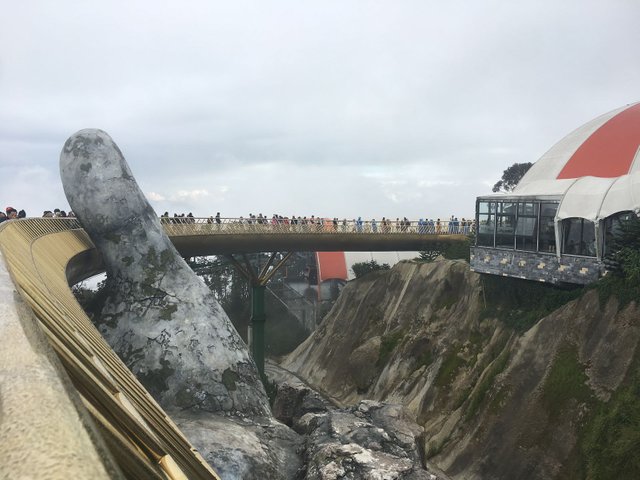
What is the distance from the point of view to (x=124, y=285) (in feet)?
74.3

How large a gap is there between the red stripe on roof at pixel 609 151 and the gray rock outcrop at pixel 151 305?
2751cm

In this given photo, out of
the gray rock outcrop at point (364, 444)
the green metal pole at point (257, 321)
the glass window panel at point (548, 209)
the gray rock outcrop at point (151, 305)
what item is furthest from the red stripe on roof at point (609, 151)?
the gray rock outcrop at point (151, 305)

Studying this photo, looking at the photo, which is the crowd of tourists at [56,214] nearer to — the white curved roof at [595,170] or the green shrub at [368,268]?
the white curved roof at [595,170]

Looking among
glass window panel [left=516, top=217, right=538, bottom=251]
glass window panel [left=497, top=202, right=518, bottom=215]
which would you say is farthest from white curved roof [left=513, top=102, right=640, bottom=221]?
glass window panel [left=516, top=217, right=538, bottom=251]

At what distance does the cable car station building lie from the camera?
93.5ft

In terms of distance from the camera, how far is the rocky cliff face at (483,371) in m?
23.1

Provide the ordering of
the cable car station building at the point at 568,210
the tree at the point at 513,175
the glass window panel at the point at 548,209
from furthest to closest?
the tree at the point at 513,175 → the glass window panel at the point at 548,209 → the cable car station building at the point at 568,210

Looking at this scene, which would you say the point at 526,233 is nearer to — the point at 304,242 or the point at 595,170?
the point at 595,170

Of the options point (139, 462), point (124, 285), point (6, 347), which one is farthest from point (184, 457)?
point (124, 285)

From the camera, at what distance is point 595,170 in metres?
35.8

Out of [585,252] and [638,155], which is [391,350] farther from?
[638,155]

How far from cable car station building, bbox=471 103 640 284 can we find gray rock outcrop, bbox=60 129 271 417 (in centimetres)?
1900

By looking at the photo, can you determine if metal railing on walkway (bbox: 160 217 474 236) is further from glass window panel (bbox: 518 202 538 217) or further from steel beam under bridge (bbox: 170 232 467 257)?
glass window panel (bbox: 518 202 538 217)

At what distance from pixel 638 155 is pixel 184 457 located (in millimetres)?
37623
